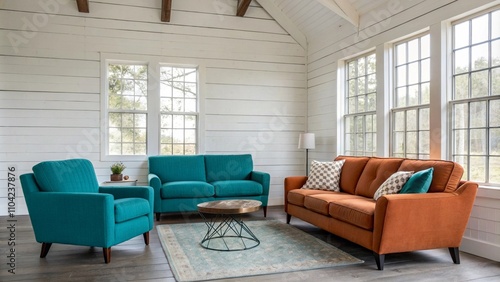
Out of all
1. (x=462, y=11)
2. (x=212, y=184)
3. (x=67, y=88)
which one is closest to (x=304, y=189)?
(x=212, y=184)

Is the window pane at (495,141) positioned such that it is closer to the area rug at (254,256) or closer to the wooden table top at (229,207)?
the area rug at (254,256)

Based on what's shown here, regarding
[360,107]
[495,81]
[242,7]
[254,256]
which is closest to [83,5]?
[242,7]

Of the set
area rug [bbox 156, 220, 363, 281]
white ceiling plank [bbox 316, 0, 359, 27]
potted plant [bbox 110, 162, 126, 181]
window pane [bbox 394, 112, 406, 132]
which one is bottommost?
area rug [bbox 156, 220, 363, 281]

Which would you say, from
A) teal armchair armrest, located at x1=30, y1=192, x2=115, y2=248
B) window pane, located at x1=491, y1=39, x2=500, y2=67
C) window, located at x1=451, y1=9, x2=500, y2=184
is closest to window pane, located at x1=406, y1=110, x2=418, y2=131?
window, located at x1=451, y1=9, x2=500, y2=184

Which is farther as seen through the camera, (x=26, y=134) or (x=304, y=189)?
(x=26, y=134)

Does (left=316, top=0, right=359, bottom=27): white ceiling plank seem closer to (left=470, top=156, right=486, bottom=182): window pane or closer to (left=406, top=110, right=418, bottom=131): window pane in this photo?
(left=406, top=110, right=418, bottom=131): window pane

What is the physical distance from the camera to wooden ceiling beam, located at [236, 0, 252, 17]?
627 cm

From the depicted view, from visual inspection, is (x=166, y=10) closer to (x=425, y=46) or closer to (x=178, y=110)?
(x=178, y=110)

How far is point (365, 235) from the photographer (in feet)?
11.4

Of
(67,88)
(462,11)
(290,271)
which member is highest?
(462,11)

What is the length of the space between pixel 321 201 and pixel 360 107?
210 centimetres

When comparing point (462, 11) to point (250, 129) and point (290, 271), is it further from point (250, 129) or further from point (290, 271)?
point (250, 129)

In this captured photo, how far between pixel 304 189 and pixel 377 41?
2215 millimetres

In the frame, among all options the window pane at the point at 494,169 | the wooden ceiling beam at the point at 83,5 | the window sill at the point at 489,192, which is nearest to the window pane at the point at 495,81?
the window pane at the point at 494,169
